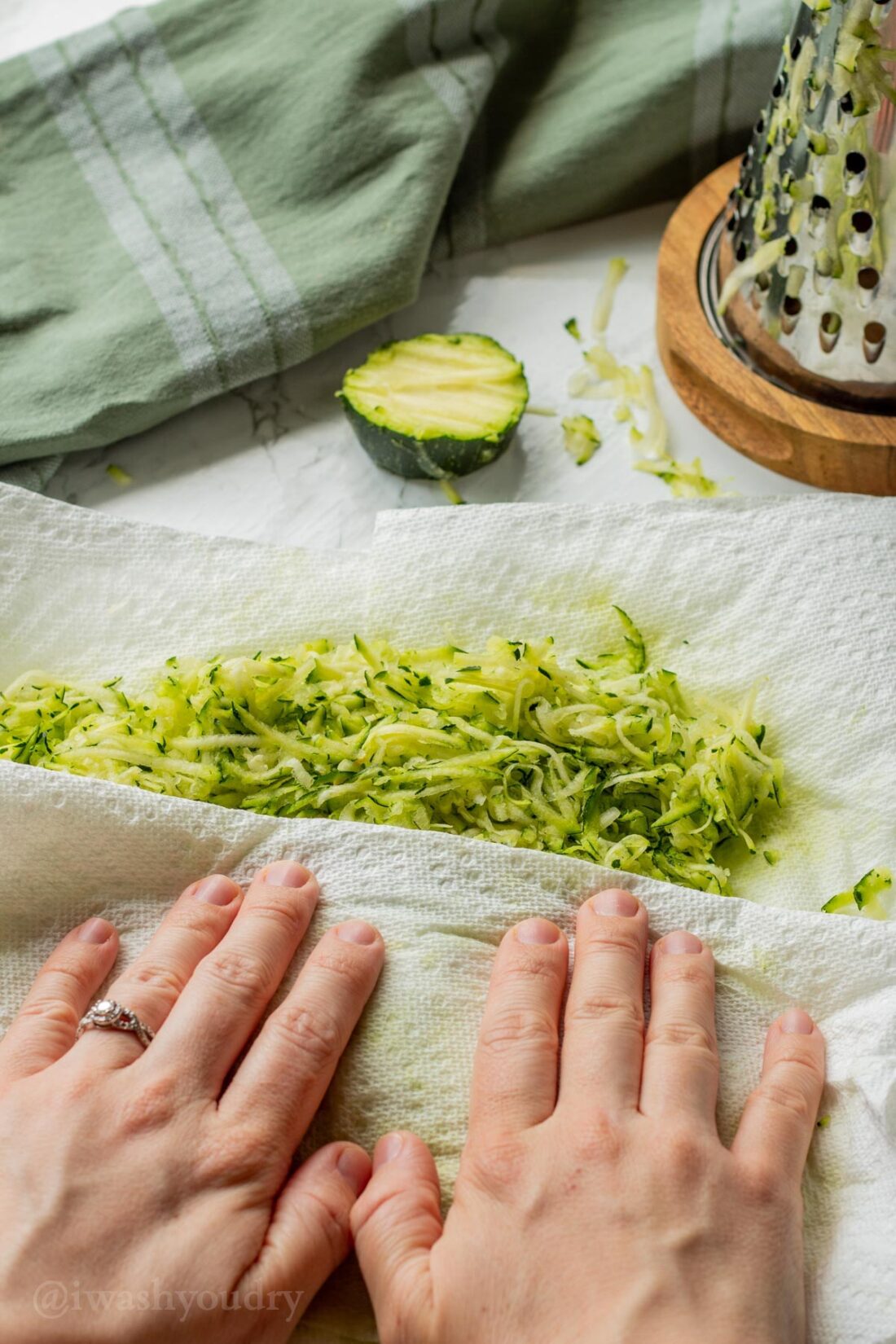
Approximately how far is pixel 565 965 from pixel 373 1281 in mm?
395

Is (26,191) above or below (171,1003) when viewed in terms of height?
above

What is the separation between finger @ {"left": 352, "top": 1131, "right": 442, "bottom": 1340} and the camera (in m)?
1.18

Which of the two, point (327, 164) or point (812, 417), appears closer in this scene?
point (812, 417)

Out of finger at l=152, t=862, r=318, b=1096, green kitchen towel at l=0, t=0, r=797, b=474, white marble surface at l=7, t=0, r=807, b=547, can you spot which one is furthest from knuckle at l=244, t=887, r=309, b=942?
green kitchen towel at l=0, t=0, r=797, b=474

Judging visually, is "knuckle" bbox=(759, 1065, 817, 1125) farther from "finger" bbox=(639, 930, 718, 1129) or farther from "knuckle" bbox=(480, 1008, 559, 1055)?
"knuckle" bbox=(480, 1008, 559, 1055)

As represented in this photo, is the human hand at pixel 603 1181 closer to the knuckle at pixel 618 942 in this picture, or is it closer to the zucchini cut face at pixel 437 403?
the knuckle at pixel 618 942

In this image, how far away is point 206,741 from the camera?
5.45 feet

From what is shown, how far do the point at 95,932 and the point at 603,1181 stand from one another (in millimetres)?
665

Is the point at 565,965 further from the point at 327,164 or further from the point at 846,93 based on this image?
the point at 327,164

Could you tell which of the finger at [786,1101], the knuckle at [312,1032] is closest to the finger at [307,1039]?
the knuckle at [312,1032]

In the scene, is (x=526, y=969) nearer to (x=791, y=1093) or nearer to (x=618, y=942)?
(x=618, y=942)

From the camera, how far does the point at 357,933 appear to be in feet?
4.65

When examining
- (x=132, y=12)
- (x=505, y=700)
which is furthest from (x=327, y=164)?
(x=505, y=700)

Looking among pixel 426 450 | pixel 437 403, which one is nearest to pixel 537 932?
pixel 426 450
